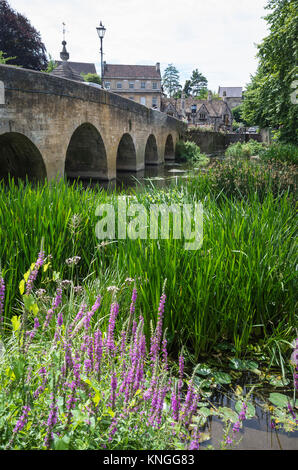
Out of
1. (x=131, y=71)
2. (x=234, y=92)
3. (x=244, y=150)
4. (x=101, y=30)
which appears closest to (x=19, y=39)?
(x=101, y=30)

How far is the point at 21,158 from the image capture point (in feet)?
33.6

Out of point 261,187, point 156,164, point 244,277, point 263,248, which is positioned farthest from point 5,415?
point 156,164

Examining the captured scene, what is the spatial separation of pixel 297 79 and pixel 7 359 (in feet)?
47.9

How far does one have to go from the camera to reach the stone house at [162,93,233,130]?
70.9 metres

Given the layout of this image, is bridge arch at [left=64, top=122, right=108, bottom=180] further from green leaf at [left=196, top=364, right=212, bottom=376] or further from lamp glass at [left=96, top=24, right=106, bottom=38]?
green leaf at [left=196, top=364, right=212, bottom=376]

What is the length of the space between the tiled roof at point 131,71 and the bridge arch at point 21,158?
66.7 metres

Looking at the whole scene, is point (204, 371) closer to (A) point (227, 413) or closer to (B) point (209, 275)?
(A) point (227, 413)

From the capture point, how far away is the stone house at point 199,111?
70938 millimetres

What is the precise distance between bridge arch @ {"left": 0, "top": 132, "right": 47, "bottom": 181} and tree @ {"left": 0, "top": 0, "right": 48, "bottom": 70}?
1889 centimetres

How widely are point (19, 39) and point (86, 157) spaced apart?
16.3m

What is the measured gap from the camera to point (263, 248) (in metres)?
3.13

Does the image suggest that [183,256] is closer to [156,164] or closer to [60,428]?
[60,428]

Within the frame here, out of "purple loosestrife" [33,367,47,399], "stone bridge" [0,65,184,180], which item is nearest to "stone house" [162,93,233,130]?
"stone bridge" [0,65,184,180]
